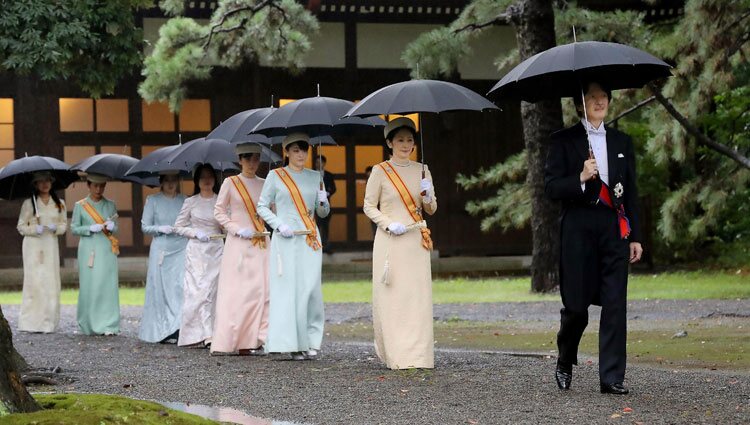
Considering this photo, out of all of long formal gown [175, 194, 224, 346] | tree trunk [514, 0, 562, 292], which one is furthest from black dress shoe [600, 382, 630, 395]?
tree trunk [514, 0, 562, 292]

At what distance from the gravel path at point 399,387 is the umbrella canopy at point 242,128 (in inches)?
74.8

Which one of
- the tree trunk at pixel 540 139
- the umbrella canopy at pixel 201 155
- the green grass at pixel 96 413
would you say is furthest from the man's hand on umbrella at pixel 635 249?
the tree trunk at pixel 540 139

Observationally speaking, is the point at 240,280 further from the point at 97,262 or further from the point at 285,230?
the point at 97,262

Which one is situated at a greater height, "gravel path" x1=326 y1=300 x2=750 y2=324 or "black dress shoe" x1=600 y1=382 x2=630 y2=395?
"black dress shoe" x1=600 y1=382 x2=630 y2=395

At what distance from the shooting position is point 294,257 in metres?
10.0

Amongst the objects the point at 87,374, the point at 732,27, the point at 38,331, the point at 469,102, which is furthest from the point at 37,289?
the point at 732,27

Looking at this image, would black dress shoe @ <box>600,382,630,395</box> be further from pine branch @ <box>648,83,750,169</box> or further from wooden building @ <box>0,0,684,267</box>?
wooden building @ <box>0,0,684,267</box>

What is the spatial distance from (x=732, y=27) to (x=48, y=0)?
869 centimetres

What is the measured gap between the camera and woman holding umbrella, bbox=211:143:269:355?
10773 millimetres

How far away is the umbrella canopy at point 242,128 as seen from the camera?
10.8m

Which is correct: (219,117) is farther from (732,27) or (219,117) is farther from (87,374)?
(87,374)

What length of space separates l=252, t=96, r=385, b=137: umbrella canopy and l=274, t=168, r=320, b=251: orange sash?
1.24 feet

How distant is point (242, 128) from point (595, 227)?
4431mm

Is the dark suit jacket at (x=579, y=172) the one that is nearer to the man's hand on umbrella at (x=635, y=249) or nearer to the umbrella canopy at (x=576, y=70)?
the man's hand on umbrella at (x=635, y=249)
